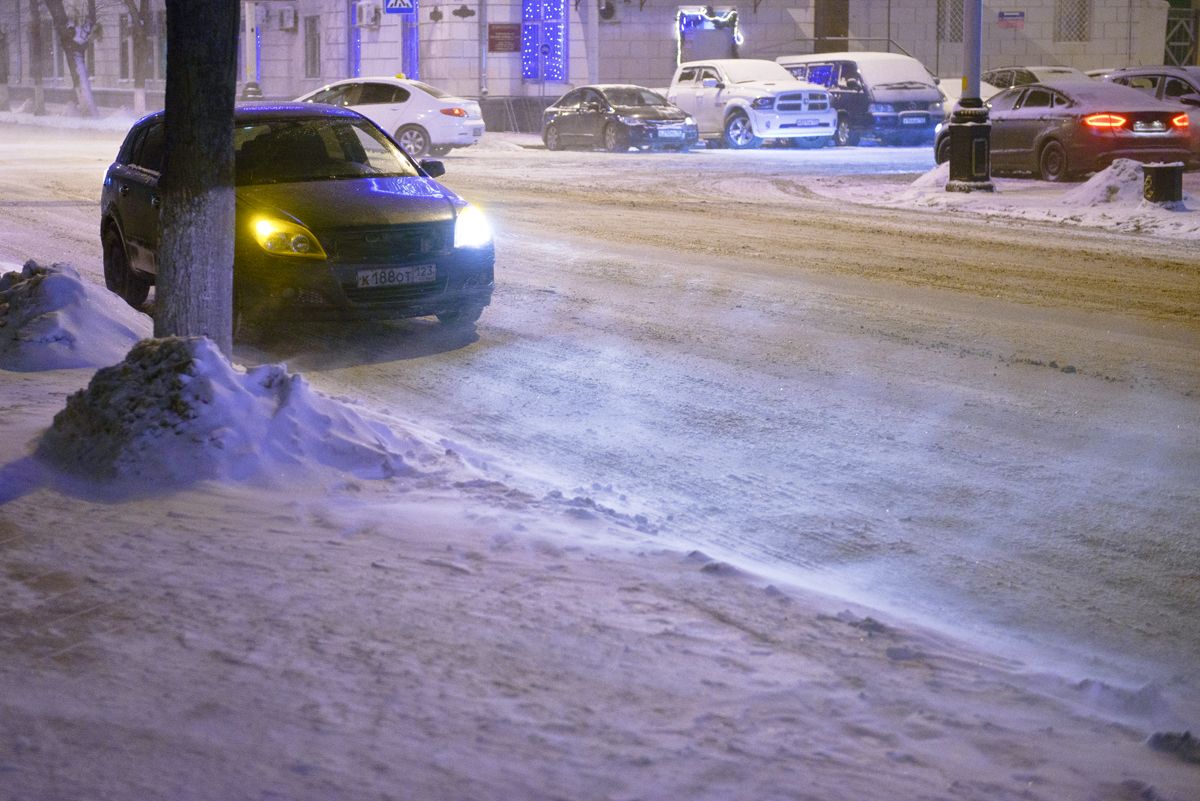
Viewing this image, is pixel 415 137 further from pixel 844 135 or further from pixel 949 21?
pixel 949 21

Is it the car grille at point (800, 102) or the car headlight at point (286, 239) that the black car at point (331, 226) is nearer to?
the car headlight at point (286, 239)

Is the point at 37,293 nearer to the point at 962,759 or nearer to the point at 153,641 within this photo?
the point at 153,641

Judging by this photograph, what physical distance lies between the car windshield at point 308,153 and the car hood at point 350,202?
0.19m

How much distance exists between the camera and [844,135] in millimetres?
34594

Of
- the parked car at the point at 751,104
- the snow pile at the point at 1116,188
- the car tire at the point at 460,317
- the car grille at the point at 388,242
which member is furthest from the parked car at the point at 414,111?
the car grille at the point at 388,242

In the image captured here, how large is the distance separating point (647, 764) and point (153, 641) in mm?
1573

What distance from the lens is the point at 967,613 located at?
5055 mm

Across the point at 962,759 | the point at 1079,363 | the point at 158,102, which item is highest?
the point at 158,102

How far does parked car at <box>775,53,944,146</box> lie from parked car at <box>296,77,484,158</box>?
8.72 meters

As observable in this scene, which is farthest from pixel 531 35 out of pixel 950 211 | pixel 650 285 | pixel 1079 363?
pixel 1079 363

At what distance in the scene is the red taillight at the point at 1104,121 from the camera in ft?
67.6

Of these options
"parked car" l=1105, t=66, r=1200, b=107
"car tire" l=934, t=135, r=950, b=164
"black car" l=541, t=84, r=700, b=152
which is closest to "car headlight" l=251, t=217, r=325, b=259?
"car tire" l=934, t=135, r=950, b=164

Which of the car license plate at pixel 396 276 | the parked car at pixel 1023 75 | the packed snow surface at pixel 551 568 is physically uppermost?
the parked car at pixel 1023 75

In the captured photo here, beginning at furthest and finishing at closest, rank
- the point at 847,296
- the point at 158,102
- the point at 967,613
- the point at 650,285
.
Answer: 1. the point at 158,102
2. the point at 650,285
3. the point at 847,296
4. the point at 967,613
